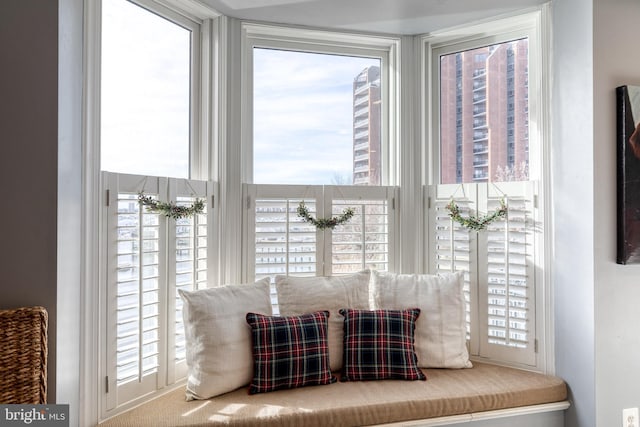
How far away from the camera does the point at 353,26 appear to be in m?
2.47

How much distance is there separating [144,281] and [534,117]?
208 cm

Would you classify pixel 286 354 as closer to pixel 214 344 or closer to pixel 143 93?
pixel 214 344

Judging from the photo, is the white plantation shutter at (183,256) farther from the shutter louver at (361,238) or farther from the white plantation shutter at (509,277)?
the white plantation shutter at (509,277)

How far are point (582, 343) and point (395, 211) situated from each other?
1126 mm

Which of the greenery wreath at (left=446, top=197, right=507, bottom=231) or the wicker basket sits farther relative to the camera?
the greenery wreath at (left=446, top=197, right=507, bottom=231)

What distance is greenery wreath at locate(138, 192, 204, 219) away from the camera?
75.0 inches

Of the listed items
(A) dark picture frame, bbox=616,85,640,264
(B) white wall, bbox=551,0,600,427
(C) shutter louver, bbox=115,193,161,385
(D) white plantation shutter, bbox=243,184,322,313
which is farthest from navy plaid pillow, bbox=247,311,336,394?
(A) dark picture frame, bbox=616,85,640,264

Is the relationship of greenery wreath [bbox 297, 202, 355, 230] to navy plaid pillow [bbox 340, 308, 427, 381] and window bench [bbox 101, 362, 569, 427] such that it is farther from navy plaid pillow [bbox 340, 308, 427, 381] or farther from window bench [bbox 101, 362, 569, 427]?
window bench [bbox 101, 362, 569, 427]

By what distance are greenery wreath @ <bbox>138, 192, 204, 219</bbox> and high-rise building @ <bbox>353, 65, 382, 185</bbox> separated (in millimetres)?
945

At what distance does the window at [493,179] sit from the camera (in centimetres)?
229

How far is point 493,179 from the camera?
2480mm

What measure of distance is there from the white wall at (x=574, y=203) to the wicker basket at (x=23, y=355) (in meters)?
2.17

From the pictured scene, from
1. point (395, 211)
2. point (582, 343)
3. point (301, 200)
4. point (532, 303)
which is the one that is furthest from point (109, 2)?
point (582, 343)

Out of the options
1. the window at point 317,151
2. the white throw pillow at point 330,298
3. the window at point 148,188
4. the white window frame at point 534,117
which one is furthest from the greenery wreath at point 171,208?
the white window frame at point 534,117
